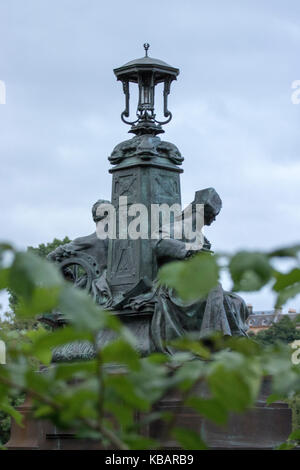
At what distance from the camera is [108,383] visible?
2.04 meters

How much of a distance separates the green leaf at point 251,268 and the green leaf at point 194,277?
6 cm

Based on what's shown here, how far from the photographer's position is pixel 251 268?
2076 millimetres

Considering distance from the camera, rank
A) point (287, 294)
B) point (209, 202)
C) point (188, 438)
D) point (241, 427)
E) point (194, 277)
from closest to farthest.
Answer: point (194, 277) → point (188, 438) → point (287, 294) → point (241, 427) → point (209, 202)

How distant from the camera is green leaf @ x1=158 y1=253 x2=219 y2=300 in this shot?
78.4 inches

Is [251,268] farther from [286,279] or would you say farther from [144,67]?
[144,67]

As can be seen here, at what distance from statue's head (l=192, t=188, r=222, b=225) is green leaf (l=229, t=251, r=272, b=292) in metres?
11.0

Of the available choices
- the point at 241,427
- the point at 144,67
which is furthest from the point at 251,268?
the point at 144,67

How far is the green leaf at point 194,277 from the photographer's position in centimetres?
199

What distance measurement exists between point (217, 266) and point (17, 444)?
11.9 meters

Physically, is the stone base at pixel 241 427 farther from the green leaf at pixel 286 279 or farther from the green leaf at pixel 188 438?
the green leaf at pixel 188 438

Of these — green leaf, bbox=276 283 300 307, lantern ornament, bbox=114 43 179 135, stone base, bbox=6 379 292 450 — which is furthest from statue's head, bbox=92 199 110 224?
green leaf, bbox=276 283 300 307

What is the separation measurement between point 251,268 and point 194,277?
0.14 m
